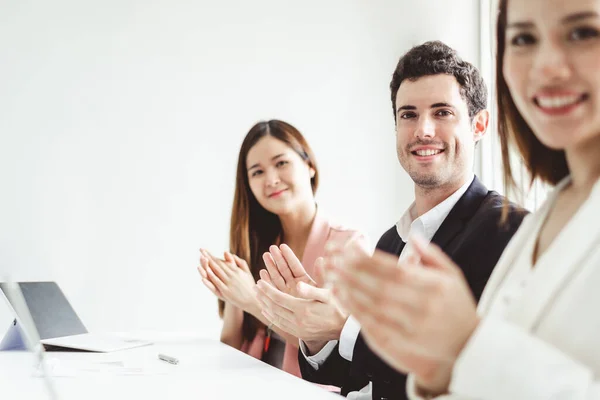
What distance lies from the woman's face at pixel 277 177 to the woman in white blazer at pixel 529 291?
6.14 ft

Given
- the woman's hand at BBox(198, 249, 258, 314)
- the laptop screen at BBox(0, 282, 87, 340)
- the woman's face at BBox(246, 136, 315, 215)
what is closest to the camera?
the laptop screen at BBox(0, 282, 87, 340)

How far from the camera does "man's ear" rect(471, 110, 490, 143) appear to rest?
74.6 inches

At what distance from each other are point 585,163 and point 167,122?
302 centimetres

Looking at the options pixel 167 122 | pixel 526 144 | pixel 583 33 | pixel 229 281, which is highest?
pixel 167 122

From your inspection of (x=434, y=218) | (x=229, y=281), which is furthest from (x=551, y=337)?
(x=229, y=281)

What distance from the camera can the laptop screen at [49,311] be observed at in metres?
2.06

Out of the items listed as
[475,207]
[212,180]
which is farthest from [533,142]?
[212,180]

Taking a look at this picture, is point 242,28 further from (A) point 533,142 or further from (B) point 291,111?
(A) point 533,142

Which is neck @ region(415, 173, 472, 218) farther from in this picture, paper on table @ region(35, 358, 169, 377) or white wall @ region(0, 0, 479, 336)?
white wall @ region(0, 0, 479, 336)

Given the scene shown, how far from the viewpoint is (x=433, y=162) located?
Answer: 1.79m

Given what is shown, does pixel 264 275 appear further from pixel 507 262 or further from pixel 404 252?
pixel 507 262

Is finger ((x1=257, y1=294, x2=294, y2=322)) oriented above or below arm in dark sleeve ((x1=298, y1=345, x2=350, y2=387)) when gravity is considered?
above

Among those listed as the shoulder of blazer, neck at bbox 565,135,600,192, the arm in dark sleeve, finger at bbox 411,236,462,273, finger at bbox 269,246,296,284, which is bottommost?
the arm in dark sleeve

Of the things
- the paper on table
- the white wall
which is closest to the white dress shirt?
the paper on table
